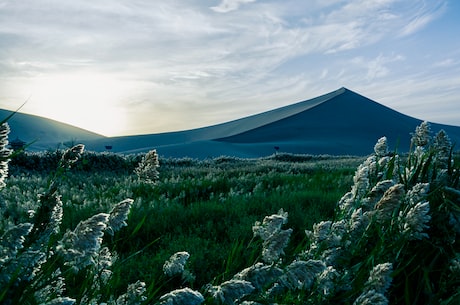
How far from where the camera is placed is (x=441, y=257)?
3969 millimetres

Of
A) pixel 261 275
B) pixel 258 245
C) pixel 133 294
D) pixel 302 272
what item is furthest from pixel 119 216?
pixel 258 245

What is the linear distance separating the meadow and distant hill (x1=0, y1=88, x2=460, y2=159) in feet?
220

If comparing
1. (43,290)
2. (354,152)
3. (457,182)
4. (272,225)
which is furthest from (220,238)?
(354,152)

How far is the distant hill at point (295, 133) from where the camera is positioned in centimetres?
8431

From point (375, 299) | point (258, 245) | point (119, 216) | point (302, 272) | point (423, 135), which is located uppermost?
point (423, 135)

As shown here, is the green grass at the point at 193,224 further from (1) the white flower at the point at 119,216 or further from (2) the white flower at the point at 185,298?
(2) the white flower at the point at 185,298

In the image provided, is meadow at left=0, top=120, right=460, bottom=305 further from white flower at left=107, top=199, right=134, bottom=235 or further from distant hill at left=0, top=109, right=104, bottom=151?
distant hill at left=0, top=109, right=104, bottom=151

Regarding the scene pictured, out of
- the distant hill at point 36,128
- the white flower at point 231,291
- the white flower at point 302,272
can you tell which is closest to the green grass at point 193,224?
the white flower at point 302,272

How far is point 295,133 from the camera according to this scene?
335 ft

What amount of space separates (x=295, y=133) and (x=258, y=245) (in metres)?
99.2

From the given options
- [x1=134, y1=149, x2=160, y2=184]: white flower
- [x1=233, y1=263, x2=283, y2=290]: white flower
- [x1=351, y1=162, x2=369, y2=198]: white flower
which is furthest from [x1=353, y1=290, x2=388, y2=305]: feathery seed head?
[x1=134, y1=149, x2=160, y2=184]: white flower

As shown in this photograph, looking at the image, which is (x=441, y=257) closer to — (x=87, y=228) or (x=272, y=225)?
(x=272, y=225)

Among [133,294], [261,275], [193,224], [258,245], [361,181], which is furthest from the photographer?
[193,224]

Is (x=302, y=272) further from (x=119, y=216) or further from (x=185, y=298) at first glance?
(x=119, y=216)
